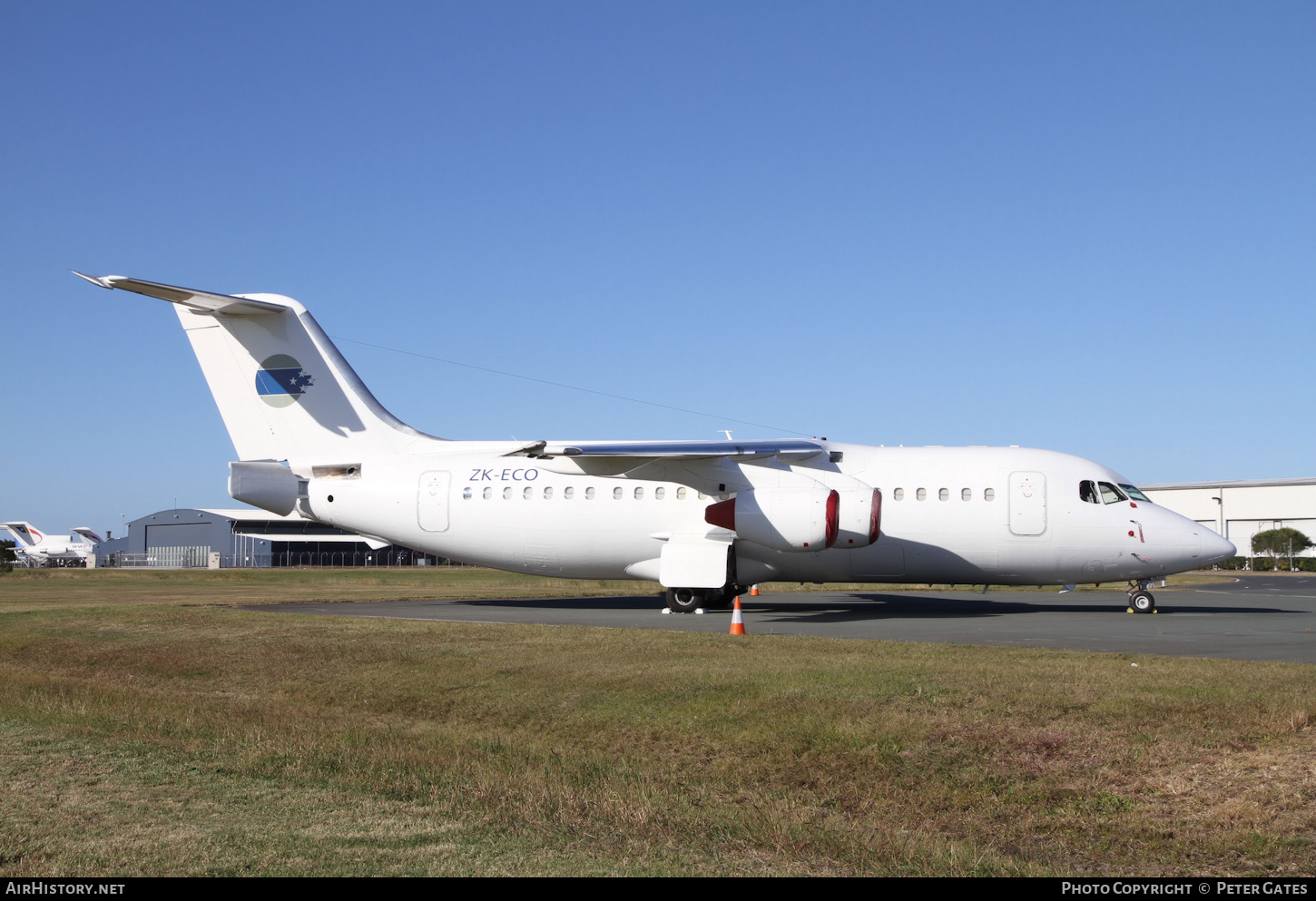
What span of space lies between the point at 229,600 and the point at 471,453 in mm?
9255

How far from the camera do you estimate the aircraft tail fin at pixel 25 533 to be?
110375mm

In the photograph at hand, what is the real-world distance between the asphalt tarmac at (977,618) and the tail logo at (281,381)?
17.0 feet

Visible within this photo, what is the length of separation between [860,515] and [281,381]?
47.4 ft

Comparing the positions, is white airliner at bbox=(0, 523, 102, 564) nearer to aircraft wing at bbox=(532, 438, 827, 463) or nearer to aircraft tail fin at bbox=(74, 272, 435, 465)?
aircraft tail fin at bbox=(74, 272, 435, 465)

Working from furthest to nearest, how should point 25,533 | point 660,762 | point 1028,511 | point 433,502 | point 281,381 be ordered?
point 25,533 < point 281,381 < point 433,502 < point 1028,511 < point 660,762

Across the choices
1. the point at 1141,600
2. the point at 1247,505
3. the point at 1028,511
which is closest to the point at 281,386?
the point at 1028,511

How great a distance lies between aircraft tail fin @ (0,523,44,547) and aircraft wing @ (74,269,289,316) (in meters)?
102

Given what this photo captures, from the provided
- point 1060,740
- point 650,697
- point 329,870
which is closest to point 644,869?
point 329,870

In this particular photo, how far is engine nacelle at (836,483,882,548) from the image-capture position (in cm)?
2273

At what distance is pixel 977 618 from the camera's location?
22.8 meters

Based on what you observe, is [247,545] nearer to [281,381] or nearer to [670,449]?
[281,381]

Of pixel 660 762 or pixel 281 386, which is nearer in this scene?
pixel 660 762

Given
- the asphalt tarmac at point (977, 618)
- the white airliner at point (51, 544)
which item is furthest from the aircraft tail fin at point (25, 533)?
the asphalt tarmac at point (977, 618)

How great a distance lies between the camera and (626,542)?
992 inches
